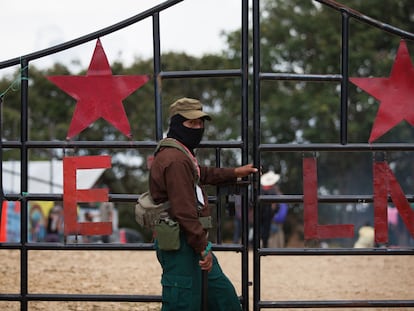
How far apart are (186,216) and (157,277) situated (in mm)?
5279

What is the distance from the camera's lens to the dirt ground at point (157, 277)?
A: 7.61 m

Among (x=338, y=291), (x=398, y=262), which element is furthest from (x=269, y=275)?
(x=398, y=262)

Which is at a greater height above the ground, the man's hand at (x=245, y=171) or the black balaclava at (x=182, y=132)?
the black balaclava at (x=182, y=132)

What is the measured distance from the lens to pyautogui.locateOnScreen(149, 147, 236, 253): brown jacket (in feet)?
13.1

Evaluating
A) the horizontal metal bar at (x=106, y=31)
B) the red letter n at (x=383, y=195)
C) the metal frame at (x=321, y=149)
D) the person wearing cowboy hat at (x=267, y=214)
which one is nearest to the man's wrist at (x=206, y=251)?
the metal frame at (x=321, y=149)

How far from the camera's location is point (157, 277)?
9.10 m

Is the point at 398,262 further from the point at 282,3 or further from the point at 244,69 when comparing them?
the point at 282,3

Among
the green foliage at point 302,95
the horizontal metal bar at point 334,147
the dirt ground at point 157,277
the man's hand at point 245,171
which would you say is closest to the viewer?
the man's hand at point 245,171

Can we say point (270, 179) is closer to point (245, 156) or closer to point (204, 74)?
point (245, 156)

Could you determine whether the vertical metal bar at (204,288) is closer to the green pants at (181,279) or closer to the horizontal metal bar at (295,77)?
the green pants at (181,279)

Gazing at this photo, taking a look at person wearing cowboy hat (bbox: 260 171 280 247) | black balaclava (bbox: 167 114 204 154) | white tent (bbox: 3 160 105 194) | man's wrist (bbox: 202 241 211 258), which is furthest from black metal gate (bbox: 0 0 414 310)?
white tent (bbox: 3 160 105 194)

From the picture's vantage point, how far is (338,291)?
8484 mm

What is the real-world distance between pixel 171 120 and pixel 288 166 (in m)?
22.5

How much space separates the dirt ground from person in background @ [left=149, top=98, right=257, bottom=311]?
1927mm
